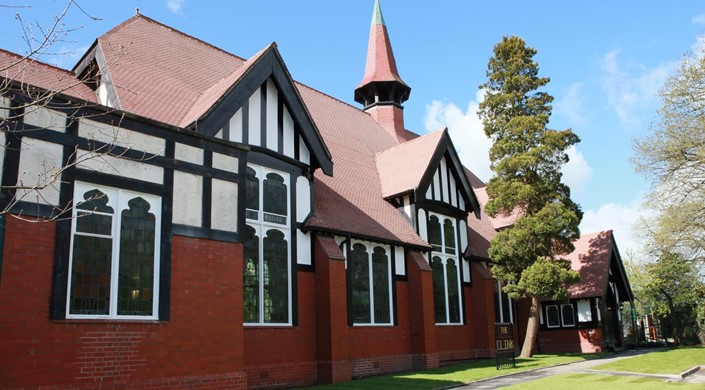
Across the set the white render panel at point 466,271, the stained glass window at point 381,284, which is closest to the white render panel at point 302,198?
the stained glass window at point 381,284

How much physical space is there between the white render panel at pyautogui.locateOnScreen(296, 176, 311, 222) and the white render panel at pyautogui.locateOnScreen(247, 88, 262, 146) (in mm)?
2261

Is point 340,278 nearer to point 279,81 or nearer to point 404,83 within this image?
point 279,81

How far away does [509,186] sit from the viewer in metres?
26.8

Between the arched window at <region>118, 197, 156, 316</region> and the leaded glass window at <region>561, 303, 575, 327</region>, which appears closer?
the arched window at <region>118, 197, 156, 316</region>

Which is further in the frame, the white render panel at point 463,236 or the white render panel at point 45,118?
the white render panel at point 463,236

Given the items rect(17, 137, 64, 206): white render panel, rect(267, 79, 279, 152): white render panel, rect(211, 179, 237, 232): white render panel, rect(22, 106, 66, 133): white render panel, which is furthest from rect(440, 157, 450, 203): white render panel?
rect(17, 137, 64, 206): white render panel

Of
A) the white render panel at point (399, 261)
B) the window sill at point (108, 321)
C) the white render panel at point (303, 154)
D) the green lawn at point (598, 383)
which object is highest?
the white render panel at point (303, 154)

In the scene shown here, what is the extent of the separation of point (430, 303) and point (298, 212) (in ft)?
23.9

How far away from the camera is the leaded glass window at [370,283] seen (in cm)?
2134

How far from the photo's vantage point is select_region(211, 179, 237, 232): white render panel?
14.5 meters

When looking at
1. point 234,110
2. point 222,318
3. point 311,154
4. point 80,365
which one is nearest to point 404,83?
point 311,154

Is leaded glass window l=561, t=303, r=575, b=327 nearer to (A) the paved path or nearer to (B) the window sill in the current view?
(A) the paved path

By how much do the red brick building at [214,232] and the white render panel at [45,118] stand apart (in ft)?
0.14

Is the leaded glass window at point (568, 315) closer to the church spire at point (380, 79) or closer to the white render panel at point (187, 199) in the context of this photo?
the church spire at point (380, 79)
